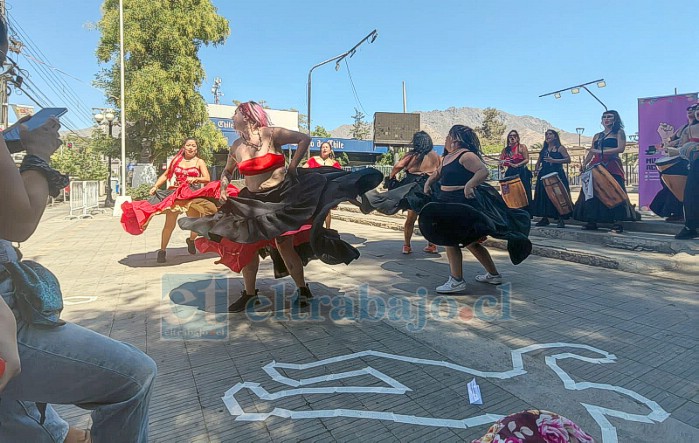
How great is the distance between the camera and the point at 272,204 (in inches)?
161

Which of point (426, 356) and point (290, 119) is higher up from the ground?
point (290, 119)

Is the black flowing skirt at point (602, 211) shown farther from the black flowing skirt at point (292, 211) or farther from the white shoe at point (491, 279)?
the black flowing skirt at point (292, 211)

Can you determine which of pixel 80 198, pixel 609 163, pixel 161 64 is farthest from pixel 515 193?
pixel 161 64

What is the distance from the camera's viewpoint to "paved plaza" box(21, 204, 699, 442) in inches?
96.5

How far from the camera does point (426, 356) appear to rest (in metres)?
3.34

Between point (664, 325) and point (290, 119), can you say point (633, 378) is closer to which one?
point (664, 325)

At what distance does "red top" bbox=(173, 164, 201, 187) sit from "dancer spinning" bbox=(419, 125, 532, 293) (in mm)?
4099

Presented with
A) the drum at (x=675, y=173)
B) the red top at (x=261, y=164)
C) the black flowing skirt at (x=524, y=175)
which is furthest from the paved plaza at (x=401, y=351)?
the black flowing skirt at (x=524, y=175)

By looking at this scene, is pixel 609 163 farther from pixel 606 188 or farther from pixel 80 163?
pixel 80 163

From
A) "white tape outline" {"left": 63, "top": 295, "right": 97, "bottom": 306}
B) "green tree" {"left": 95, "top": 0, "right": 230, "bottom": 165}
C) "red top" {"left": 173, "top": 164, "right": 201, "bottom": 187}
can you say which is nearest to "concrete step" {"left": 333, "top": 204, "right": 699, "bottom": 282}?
"red top" {"left": 173, "top": 164, "right": 201, "bottom": 187}

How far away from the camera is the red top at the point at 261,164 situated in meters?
4.26

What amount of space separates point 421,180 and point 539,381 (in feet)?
15.2

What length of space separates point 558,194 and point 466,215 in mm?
5855

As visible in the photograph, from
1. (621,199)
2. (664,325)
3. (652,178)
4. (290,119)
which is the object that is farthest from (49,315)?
(290,119)
